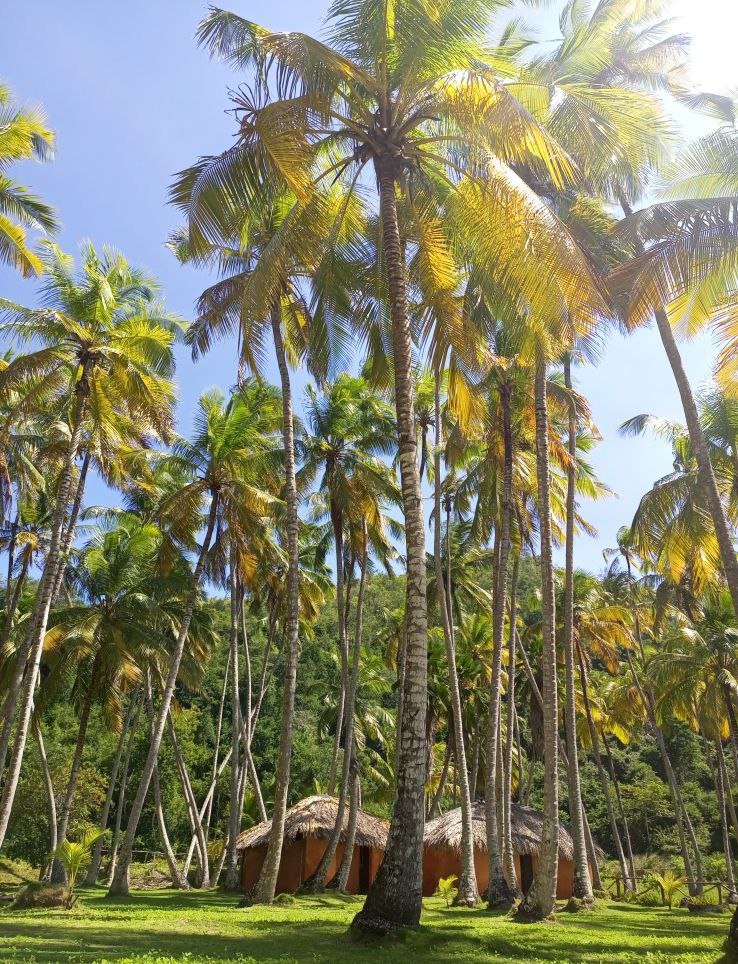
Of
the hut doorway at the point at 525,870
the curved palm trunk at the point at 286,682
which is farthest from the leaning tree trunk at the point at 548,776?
Result: the hut doorway at the point at 525,870

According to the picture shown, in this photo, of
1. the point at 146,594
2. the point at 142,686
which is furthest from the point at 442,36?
the point at 142,686

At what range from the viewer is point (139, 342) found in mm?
15766

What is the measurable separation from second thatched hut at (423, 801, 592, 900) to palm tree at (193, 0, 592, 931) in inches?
659

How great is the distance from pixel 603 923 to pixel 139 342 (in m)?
13.8

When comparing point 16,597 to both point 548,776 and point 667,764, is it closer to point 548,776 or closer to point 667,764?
point 548,776

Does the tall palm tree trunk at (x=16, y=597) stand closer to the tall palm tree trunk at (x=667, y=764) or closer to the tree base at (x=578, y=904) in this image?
the tree base at (x=578, y=904)

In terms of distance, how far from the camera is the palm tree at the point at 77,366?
1453 cm

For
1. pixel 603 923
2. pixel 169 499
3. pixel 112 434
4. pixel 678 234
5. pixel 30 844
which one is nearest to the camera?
pixel 678 234

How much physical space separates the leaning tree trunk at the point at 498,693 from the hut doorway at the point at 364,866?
9639mm

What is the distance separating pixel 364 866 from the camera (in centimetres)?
2484

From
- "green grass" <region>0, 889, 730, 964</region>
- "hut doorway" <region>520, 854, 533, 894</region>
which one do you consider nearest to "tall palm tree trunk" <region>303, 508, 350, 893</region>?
"green grass" <region>0, 889, 730, 964</region>

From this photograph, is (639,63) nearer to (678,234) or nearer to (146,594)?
(678,234)

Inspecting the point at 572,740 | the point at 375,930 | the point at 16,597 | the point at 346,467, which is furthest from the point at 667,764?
the point at 16,597

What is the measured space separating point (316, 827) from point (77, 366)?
14.7 m
